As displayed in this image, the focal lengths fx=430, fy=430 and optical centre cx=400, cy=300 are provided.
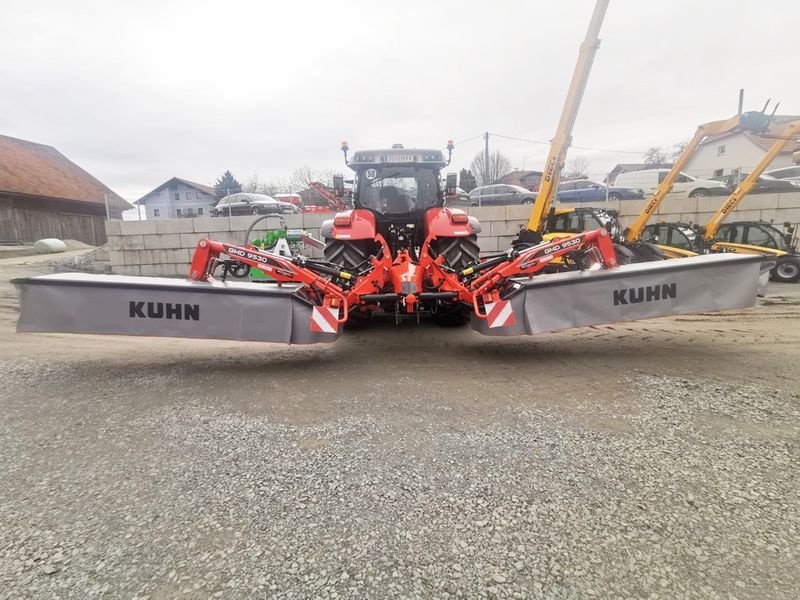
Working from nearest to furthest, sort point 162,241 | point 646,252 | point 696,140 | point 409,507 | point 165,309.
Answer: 1. point 409,507
2. point 165,309
3. point 646,252
4. point 696,140
5. point 162,241

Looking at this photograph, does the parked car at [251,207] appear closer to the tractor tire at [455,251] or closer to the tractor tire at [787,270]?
the tractor tire at [455,251]

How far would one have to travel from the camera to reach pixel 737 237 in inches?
413

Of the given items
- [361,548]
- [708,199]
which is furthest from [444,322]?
[708,199]

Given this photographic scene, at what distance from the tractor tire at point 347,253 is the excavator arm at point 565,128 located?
18.5ft

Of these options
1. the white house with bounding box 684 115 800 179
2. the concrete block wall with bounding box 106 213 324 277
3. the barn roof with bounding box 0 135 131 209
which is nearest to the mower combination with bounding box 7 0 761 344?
the concrete block wall with bounding box 106 213 324 277

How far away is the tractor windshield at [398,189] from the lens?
18.1 ft

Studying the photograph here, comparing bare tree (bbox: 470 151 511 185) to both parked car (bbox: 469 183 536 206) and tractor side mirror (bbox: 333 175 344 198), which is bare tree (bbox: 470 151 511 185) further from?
tractor side mirror (bbox: 333 175 344 198)

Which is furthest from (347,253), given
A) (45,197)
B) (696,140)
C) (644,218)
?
(45,197)

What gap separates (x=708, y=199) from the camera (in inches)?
454

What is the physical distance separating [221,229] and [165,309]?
782 cm

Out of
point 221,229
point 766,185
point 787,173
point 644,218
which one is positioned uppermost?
point 787,173

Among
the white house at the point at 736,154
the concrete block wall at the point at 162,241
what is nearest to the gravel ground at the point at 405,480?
the concrete block wall at the point at 162,241

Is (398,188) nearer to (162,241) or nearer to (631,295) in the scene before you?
(631,295)

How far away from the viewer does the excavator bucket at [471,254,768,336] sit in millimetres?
3857
